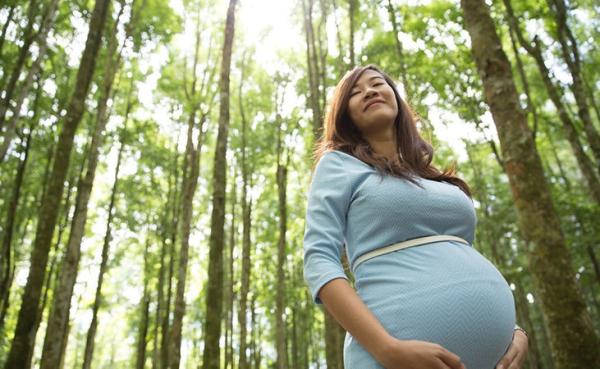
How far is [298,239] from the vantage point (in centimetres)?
2075

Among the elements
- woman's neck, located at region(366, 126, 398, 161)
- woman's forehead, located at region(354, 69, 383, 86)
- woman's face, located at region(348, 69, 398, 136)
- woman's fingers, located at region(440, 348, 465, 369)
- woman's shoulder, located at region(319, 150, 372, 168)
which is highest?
woman's forehead, located at region(354, 69, 383, 86)

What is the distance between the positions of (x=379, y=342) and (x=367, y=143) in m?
0.83

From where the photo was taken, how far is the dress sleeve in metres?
1.28

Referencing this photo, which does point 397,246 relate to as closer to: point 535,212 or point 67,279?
point 535,212

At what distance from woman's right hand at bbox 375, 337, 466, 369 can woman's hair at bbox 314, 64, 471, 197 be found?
66 centimetres

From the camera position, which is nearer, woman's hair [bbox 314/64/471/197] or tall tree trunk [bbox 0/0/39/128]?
woman's hair [bbox 314/64/471/197]

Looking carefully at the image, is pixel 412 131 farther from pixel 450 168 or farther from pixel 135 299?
pixel 135 299

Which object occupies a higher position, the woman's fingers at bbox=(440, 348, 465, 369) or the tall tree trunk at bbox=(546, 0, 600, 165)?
the tall tree trunk at bbox=(546, 0, 600, 165)

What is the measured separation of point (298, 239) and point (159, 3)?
1227 cm

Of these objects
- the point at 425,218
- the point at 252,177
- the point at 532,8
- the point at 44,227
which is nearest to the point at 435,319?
the point at 425,218

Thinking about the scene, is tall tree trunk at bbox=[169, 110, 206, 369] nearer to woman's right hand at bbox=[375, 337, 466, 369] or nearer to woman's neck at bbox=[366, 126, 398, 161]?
woman's neck at bbox=[366, 126, 398, 161]

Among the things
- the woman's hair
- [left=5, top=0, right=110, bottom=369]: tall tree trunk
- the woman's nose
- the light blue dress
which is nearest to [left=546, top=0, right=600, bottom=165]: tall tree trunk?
the woman's hair

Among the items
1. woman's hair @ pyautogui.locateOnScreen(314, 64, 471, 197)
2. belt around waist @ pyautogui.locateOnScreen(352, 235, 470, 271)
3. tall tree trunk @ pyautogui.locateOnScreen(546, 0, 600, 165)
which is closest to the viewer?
belt around waist @ pyautogui.locateOnScreen(352, 235, 470, 271)

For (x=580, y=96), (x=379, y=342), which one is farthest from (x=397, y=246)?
(x=580, y=96)
